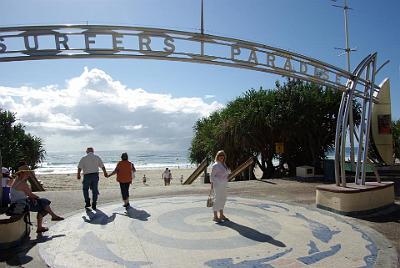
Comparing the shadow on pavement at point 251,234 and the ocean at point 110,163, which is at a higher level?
the shadow on pavement at point 251,234

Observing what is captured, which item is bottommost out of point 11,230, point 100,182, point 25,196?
point 100,182

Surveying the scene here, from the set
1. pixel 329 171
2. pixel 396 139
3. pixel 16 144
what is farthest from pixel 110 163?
pixel 329 171

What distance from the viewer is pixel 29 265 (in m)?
5.58

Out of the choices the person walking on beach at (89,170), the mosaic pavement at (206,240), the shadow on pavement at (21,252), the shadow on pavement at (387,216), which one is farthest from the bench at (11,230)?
the shadow on pavement at (387,216)

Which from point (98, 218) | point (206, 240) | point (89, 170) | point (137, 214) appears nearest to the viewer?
point (206, 240)

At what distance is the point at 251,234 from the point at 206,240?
931mm

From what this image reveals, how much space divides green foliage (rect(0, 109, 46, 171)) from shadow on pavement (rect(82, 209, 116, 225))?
65.6ft

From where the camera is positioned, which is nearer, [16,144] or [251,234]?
[251,234]

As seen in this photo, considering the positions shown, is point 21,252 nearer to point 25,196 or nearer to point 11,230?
point 11,230

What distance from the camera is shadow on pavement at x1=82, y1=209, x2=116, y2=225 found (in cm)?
840

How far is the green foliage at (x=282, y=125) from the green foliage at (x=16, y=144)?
14881 mm

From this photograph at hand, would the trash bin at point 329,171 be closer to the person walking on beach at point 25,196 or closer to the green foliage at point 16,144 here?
the person walking on beach at point 25,196

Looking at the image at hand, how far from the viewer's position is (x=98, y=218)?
28.9ft

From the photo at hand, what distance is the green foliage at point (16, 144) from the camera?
27.9 meters
